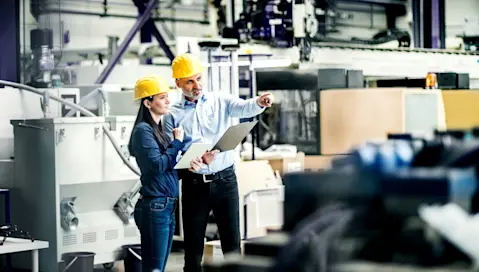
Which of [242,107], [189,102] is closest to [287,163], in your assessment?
[242,107]

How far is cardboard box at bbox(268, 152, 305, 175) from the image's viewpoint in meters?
6.50

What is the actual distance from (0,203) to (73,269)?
0.93 metres

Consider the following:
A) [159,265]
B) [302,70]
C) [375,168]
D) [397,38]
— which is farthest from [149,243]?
[397,38]

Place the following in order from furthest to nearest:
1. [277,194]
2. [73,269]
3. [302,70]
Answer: [302,70], [277,194], [73,269]

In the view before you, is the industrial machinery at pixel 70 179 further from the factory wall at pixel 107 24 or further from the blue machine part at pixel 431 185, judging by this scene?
the factory wall at pixel 107 24

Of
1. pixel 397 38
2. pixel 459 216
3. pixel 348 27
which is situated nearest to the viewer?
pixel 459 216

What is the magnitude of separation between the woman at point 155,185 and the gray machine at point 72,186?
1.47 m

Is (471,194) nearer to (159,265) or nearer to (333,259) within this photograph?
(333,259)

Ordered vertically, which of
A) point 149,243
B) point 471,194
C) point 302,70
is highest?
point 302,70

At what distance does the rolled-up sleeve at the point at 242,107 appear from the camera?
425cm

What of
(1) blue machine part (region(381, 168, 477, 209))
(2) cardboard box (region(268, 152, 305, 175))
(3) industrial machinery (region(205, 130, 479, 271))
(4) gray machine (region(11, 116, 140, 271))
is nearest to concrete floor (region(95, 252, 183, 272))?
(4) gray machine (region(11, 116, 140, 271))

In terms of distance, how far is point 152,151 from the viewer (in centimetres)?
393

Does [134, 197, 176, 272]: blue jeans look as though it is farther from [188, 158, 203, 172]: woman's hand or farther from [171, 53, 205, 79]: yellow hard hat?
[171, 53, 205, 79]: yellow hard hat

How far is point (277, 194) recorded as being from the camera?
628 cm
